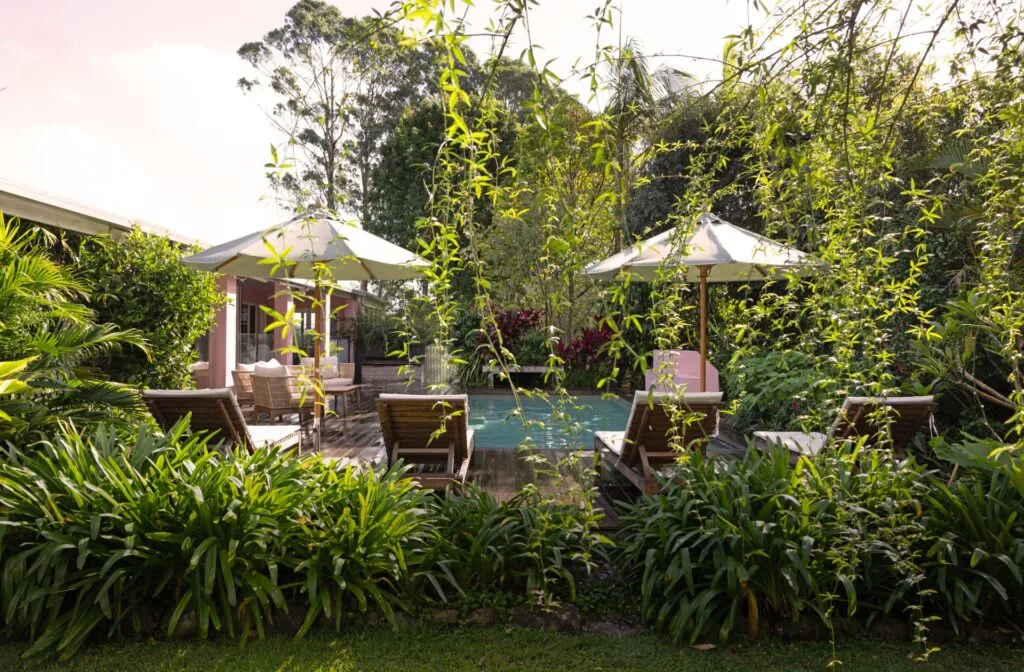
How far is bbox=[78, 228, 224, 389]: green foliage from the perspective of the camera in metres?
7.64

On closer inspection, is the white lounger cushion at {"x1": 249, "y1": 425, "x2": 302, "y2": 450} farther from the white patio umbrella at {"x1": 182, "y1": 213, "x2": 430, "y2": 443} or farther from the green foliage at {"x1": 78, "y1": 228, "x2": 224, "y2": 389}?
the green foliage at {"x1": 78, "y1": 228, "x2": 224, "y2": 389}

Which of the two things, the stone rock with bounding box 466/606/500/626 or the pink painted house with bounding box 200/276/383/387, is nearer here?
the stone rock with bounding box 466/606/500/626

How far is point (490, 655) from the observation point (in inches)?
112

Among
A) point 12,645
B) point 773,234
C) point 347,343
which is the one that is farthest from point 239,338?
point 773,234

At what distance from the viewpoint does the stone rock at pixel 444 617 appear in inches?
121

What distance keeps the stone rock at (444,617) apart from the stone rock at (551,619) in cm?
28

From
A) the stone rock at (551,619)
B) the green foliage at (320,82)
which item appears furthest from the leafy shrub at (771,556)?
the green foliage at (320,82)

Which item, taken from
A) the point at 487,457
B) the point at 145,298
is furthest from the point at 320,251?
the point at 145,298

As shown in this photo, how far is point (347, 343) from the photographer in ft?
79.1

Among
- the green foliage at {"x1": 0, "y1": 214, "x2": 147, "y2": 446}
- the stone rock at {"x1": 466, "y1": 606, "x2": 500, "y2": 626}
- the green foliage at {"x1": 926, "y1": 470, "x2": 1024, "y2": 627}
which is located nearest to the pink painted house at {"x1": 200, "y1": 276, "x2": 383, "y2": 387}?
the green foliage at {"x1": 0, "y1": 214, "x2": 147, "y2": 446}

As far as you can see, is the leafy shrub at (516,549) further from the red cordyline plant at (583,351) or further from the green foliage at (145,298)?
the red cordyline plant at (583,351)

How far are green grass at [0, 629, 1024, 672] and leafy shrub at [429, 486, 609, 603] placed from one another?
0.28 meters

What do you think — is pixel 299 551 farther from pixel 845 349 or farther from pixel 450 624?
pixel 845 349

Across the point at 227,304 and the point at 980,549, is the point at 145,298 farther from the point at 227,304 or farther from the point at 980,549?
the point at 980,549
